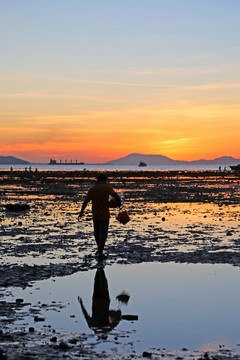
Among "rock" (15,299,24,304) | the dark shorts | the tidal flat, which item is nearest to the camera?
the tidal flat

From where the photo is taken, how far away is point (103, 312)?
839 cm

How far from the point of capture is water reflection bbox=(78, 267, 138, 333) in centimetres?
765

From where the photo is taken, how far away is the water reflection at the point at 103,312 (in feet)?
25.1

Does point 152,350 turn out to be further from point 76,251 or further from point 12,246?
point 12,246

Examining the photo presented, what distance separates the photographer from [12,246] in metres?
15.2

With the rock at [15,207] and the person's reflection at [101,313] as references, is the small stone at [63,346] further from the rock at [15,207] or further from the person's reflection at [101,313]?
the rock at [15,207]

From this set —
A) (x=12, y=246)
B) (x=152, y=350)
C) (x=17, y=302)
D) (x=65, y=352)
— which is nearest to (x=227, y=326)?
(x=152, y=350)

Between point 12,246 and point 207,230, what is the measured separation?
24.6ft

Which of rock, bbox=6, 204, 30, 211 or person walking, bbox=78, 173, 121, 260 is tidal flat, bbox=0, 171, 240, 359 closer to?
person walking, bbox=78, 173, 121, 260

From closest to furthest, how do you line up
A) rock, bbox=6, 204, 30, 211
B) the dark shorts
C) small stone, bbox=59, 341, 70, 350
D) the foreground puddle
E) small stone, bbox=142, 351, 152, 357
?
small stone, bbox=142, 351, 152, 357, small stone, bbox=59, 341, 70, 350, the foreground puddle, the dark shorts, rock, bbox=6, 204, 30, 211

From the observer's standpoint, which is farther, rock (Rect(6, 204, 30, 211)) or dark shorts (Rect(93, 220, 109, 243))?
rock (Rect(6, 204, 30, 211))

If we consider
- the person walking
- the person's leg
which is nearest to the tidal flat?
the person's leg

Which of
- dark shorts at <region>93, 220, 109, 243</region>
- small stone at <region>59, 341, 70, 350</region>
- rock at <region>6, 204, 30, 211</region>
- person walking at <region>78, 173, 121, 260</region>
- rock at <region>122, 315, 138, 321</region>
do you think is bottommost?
rock at <region>122, 315, 138, 321</region>

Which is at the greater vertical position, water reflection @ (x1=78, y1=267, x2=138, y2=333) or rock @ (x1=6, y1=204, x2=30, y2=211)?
rock @ (x1=6, y1=204, x2=30, y2=211)
